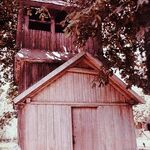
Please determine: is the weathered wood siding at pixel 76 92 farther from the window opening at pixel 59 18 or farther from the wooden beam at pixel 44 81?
the window opening at pixel 59 18

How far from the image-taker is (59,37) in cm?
1461

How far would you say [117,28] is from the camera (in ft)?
33.6

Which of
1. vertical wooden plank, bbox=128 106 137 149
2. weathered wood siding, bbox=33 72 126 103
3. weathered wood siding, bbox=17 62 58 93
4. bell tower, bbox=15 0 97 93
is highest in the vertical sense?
bell tower, bbox=15 0 97 93

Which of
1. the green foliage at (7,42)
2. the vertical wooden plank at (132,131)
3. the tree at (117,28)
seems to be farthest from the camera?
the green foliage at (7,42)

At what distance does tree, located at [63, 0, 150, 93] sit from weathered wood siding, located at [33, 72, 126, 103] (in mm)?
1673

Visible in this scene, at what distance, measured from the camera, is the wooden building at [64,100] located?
11.6 metres

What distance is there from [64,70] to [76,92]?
1120mm

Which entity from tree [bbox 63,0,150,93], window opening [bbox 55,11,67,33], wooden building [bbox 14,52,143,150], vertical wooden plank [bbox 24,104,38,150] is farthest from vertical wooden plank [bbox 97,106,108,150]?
window opening [bbox 55,11,67,33]

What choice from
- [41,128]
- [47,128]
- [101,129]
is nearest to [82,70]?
[101,129]

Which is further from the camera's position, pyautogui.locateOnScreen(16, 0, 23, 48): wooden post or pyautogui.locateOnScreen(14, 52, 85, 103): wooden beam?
pyautogui.locateOnScreen(16, 0, 23, 48): wooden post

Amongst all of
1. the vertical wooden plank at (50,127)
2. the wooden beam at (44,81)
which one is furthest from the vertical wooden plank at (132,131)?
the vertical wooden plank at (50,127)

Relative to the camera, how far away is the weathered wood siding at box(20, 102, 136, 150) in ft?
37.6

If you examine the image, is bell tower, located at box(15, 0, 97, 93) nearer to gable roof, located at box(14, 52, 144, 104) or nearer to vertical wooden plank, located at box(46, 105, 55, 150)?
gable roof, located at box(14, 52, 144, 104)

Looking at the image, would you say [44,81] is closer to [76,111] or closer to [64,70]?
[64,70]
